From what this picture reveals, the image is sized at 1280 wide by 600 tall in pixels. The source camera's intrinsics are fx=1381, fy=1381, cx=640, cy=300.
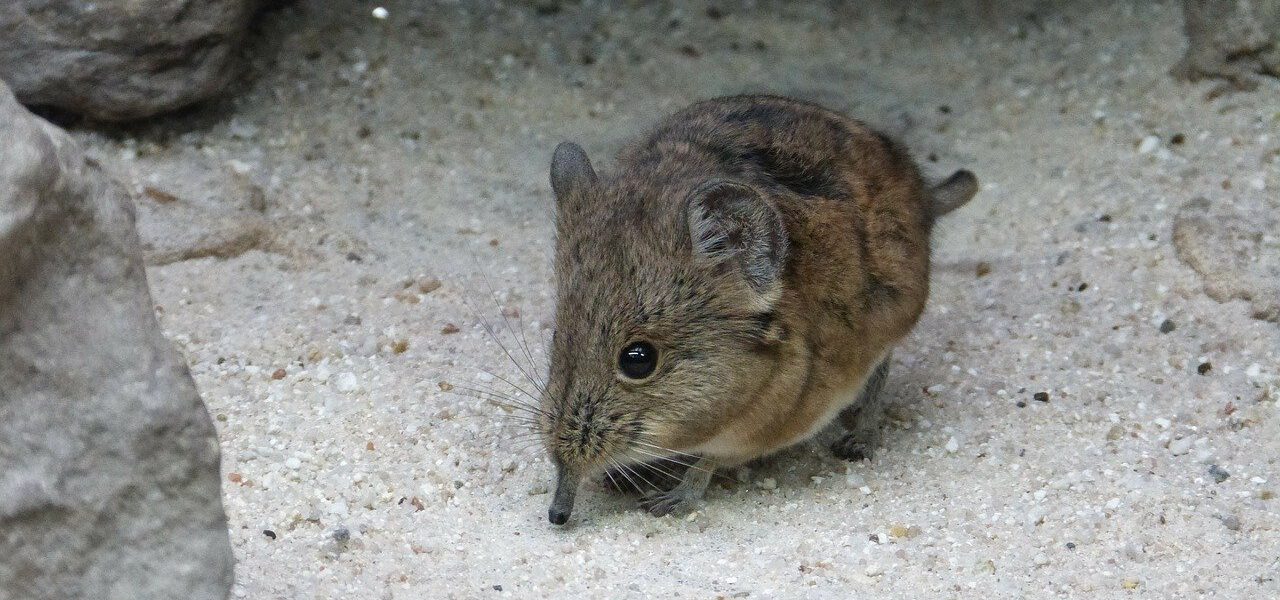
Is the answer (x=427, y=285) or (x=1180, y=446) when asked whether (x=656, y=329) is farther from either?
(x=1180, y=446)

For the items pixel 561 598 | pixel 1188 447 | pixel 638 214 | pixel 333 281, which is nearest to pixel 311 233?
pixel 333 281

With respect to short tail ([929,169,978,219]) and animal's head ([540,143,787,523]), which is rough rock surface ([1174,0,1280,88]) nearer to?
short tail ([929,169,978,219])

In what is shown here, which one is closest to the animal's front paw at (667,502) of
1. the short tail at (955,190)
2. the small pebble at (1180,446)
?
the short tail at (955,190)

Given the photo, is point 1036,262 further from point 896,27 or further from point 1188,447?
point 896,27

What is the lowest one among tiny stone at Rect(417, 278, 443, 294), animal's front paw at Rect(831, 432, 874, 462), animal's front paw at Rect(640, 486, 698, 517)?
tiny stone at Rect(417, 278, 443, 294)

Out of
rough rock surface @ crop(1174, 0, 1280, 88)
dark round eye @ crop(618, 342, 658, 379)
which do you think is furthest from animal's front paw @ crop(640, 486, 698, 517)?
rough rock surface @ crop(1174, 0, 1280, 88)

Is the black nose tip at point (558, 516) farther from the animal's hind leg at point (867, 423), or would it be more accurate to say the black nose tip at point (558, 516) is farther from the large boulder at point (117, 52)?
the large boulder at point (117, 52)

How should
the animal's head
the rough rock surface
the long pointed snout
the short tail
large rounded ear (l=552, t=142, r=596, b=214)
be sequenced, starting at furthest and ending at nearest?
the rough rock surface
the short tail
large rounded ear (l=552, t=142, r=596, b=214)
the long pointed snout
the animal's head

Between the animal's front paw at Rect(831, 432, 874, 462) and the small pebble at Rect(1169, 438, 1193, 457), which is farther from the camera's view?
the animal's front paw at Rect(831, 432, 874, 462)
